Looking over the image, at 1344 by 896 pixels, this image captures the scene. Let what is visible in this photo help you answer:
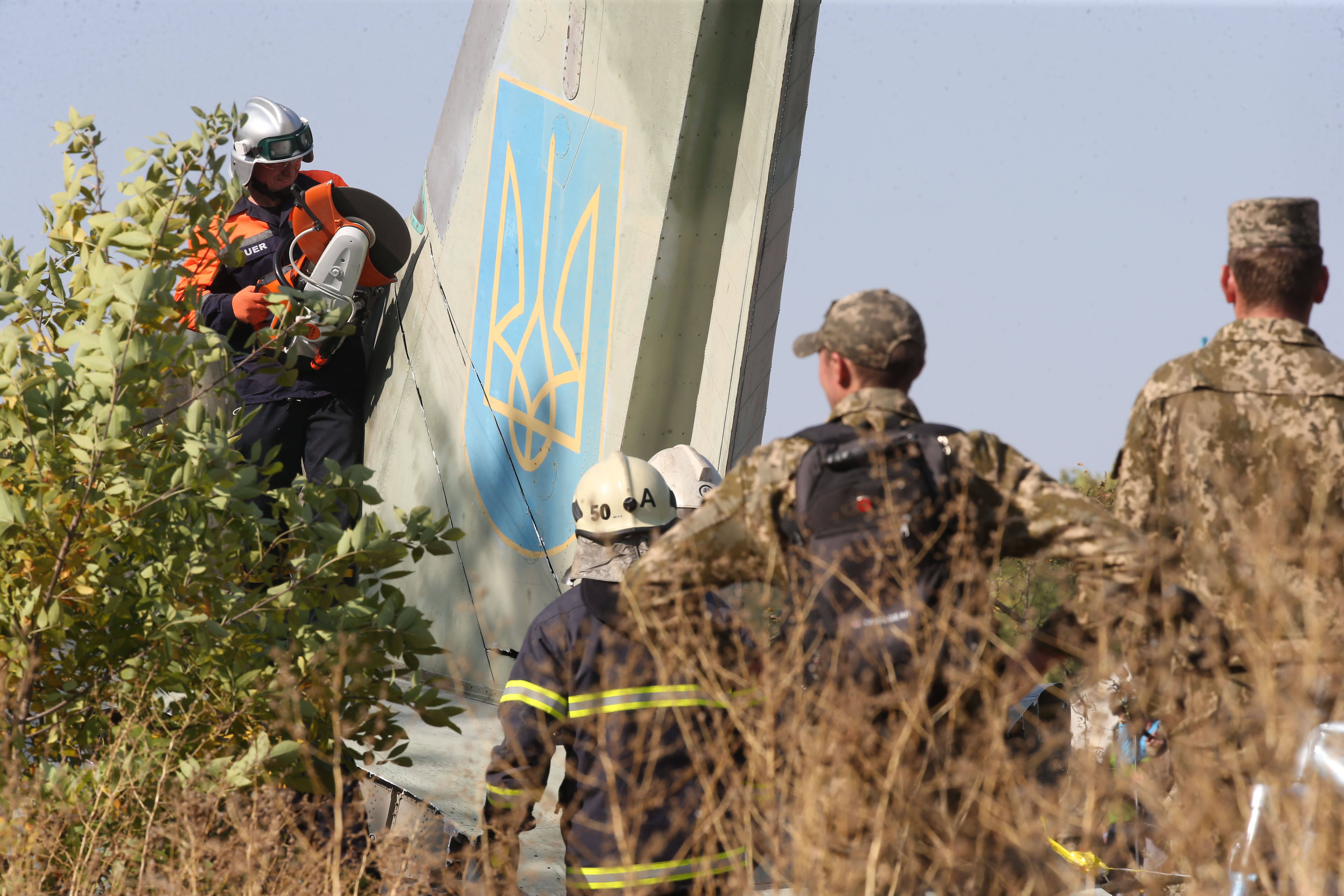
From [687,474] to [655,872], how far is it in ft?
7.37

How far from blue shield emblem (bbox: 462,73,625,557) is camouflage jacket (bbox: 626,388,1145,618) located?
2888 mm

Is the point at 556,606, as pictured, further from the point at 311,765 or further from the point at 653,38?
the point at 653,38

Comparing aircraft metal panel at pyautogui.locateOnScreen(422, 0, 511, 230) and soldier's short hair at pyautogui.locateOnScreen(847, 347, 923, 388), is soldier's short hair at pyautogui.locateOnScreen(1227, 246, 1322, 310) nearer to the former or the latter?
soldier's short hair at pyautogui.locateOnScreen(847, 347, 923, 388)

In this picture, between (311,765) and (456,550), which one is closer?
(311,765)

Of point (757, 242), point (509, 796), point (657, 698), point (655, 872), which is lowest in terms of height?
point (655, 872)

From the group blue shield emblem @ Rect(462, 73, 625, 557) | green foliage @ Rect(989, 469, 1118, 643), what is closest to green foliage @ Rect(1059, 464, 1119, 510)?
green foliage @ Rect(989, 469, 1118, 643)

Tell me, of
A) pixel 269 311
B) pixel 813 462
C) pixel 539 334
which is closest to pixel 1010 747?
pixel 813 462

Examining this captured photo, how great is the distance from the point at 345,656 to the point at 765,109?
2.87 m

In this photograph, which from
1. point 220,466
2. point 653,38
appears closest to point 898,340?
point 220,466

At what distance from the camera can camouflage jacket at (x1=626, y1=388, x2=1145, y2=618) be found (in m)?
2.46

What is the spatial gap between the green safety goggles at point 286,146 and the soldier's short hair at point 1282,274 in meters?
4.99

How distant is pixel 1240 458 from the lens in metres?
2.80

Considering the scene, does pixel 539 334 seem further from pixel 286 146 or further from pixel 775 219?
pixel 286 146

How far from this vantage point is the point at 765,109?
16.6 ft
